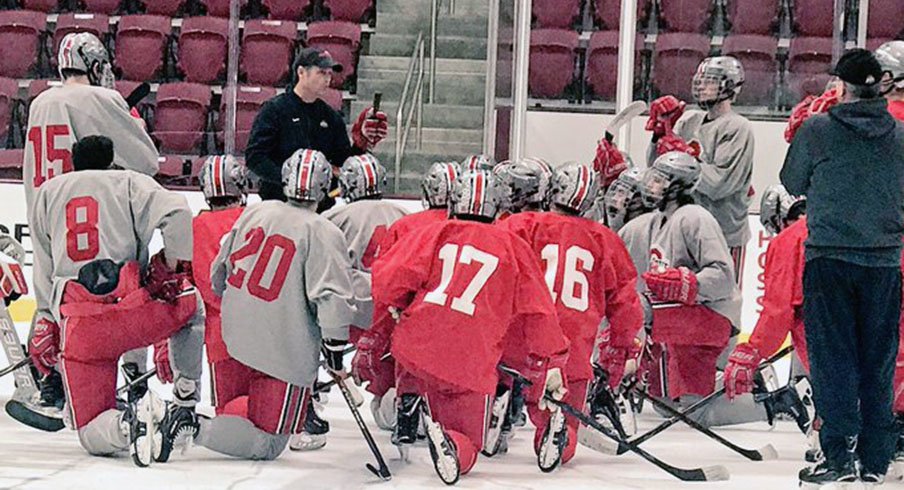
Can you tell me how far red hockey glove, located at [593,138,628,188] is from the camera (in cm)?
589

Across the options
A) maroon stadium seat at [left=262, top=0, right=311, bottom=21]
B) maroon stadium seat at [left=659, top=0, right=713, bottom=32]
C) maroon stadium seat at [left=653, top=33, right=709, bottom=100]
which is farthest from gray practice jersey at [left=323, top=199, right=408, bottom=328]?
maroon stadium seat at [left=262, top=0, right=311, bottom=21]

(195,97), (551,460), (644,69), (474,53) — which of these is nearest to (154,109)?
(195,97)

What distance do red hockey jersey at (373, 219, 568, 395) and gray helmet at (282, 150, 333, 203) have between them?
0.33 meters

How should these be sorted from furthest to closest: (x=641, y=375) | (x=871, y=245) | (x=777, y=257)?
(x=641, y=375) → (x=777, y=257) → (x=871, y=245)

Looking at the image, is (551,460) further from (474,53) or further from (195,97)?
(195,97)

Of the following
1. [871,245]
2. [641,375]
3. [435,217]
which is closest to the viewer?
[871,245]

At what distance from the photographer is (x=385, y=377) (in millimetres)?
4898

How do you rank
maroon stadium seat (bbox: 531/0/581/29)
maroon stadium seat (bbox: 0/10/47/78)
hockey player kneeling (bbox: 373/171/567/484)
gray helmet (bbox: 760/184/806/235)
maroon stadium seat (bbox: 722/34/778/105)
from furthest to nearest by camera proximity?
maroon stadium seat (bbox: 0/10/47/78), maroon stadium seat (bbox: 531/0/581/29), maroon stadium seat (bbox: 722/34/778/105), gray helmet (bbox: 760/184/806/235), hockey player kneeling (bbox: 373/171/567/484)

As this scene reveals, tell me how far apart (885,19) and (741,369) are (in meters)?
3.80

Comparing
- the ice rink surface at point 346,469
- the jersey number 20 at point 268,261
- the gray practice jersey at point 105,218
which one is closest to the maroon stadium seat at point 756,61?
the ice rink surface at point 346,469

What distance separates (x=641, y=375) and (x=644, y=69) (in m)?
2.64

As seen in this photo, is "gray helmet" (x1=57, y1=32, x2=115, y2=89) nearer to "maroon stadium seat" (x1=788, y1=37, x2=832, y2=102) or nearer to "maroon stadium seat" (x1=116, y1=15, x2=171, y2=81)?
"maroon stadium seat" (x1=788, y1=37, x2=832, y2=102)

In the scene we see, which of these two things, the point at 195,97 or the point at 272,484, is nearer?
the point at 272,484

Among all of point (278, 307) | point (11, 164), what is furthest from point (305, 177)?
point (11, 164)
